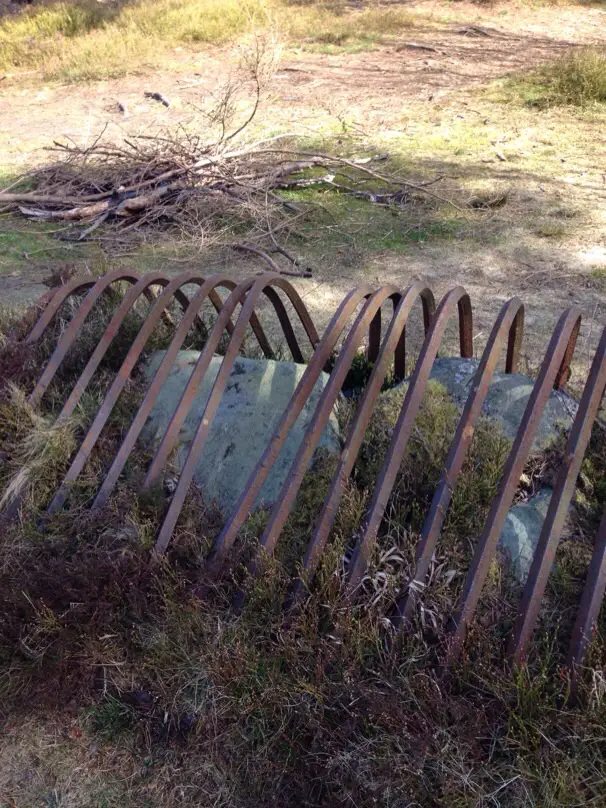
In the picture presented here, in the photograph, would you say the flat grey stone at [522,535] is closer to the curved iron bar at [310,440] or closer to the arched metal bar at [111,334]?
the curved iron bar at [310,440]

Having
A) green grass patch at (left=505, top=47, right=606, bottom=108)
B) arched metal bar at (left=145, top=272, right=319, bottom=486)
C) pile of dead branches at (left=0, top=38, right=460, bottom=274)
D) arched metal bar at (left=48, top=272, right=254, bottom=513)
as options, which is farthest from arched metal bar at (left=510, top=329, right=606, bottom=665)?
green grass patch at (left=505, top=47, right=606, bottom=108)

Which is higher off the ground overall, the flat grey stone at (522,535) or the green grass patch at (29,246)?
the green grass patch at (29,246)

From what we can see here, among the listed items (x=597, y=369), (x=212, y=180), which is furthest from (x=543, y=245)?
(x=597, y=369)

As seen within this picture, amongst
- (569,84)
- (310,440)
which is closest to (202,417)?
(310,440)

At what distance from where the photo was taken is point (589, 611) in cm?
219

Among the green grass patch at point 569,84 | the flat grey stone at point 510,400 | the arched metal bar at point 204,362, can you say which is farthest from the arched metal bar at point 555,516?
the green grass patch at point 569,84

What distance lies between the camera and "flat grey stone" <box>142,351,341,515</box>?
122 inches

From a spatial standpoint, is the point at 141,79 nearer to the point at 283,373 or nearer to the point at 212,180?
the point at 212,180

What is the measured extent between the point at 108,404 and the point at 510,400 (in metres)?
1.86

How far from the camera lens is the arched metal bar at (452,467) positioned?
7.95 feet

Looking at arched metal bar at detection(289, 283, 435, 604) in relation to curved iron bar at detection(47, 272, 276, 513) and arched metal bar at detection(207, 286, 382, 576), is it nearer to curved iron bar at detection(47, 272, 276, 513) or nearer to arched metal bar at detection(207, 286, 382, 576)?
arched metal bar at detection(207, 286, 382, 576)

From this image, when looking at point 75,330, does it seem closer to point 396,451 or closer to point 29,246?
point 396,451

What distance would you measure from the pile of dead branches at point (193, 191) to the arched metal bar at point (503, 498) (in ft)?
13.2

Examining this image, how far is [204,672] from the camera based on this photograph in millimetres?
2385
